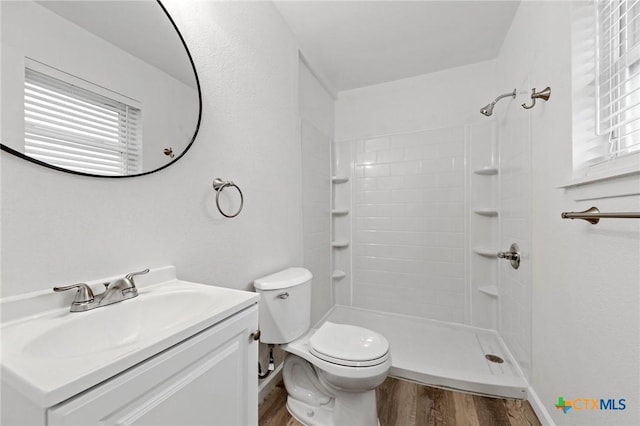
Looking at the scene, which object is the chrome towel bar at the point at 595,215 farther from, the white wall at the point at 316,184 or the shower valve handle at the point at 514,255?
the white wall at the point at 316,184

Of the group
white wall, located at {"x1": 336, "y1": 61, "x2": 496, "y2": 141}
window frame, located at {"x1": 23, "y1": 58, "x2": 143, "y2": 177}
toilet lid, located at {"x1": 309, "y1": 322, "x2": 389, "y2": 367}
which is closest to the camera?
window frame, located at {"x1": 23, "y1": 58, "x2": 143, "y2": 177}

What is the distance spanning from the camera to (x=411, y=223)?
2498mm

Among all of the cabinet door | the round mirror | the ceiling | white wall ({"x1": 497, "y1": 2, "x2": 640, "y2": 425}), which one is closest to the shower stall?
white wall ({"x1": 497, "y1": 2, "x2": 640, "y2": 425})

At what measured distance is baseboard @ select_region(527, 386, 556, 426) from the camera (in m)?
1.26

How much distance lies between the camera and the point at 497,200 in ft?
7.14

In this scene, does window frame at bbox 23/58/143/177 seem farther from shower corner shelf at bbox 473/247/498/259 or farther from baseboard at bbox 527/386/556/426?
shower corner shelf at bbox 473/247/498/259

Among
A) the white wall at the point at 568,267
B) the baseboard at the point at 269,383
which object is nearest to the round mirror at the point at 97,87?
the baseboard at the point at 269,383

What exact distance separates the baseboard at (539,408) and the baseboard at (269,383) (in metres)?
1.40

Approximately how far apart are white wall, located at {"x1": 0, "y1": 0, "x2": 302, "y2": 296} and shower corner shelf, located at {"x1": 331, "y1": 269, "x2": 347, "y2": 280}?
822mm

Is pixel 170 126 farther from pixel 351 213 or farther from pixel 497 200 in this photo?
pixel 497 200

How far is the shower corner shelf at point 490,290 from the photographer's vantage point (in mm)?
2139

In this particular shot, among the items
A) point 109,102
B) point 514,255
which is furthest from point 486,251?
point 109,102

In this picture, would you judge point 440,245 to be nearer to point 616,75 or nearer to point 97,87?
point 616,75

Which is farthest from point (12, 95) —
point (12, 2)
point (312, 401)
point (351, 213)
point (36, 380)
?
point (351, 213)
